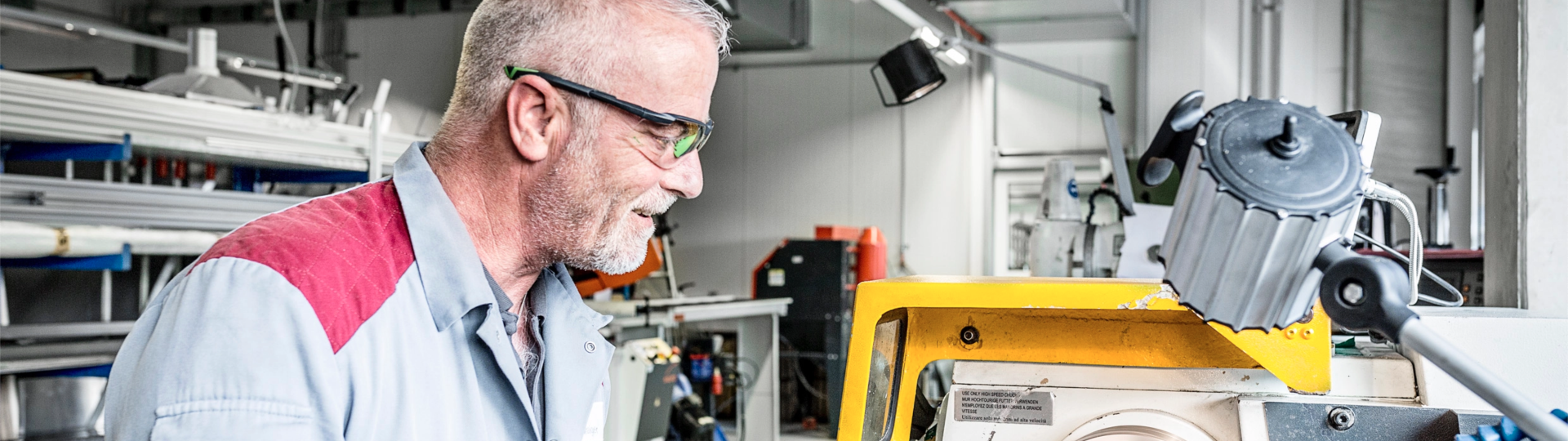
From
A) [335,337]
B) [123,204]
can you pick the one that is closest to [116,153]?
[123,204]

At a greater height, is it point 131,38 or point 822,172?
point 131,38

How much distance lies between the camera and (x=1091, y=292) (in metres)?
1.33

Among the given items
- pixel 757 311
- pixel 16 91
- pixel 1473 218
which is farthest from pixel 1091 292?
pixel 1473 218

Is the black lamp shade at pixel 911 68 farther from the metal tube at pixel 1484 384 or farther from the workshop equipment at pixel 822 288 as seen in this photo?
the metal tube at pixel 1484 384

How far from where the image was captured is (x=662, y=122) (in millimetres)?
1015

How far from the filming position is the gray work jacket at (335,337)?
72 cm

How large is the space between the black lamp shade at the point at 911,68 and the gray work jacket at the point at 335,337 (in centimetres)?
286

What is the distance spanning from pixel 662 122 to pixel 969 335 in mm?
690

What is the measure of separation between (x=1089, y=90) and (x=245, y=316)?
6731 mm

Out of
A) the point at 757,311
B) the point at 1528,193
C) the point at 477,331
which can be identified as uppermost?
the point at 1528,193

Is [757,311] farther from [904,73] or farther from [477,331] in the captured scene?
[477,331]

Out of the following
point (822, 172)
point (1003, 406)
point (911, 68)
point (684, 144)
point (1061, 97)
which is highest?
point (1061, 97)

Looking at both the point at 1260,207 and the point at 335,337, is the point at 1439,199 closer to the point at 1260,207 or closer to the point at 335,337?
the point at 1260,207

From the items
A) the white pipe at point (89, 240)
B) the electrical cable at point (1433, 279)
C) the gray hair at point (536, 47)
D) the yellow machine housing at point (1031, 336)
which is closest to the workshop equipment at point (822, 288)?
the white pipe at point (89, 240)
